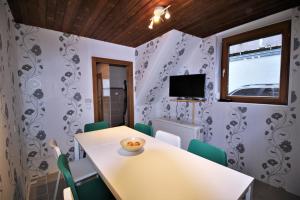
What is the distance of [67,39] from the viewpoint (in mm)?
2289

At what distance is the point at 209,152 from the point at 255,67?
155 cm

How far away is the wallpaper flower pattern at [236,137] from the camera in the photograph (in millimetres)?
2062

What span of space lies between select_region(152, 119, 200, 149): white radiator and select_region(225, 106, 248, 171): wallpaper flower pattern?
0.50 metres

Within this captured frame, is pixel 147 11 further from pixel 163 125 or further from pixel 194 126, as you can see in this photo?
pixel 163 125

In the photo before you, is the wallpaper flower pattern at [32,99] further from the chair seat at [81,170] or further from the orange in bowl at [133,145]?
the orange in bowl at [133,145]

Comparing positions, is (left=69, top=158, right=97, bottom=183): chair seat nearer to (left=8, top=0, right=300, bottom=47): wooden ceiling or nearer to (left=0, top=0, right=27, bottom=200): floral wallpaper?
(left=0, top=0, right=27, bottom=200): floral wallpaper

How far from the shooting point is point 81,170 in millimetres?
1474

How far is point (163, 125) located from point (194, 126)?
0.72m

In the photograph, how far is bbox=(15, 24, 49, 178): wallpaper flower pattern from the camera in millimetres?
1974

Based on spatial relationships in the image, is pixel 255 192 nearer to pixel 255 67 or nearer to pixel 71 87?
pixel 255 67

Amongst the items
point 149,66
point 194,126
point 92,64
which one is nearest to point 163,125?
point 194,126

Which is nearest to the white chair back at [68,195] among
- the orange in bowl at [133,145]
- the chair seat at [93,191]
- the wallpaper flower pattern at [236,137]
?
the chair seat at [93,191]

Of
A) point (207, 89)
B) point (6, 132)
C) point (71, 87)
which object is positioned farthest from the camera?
point (207, 89)

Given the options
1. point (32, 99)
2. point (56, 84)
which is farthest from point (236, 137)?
point (32, 99)
